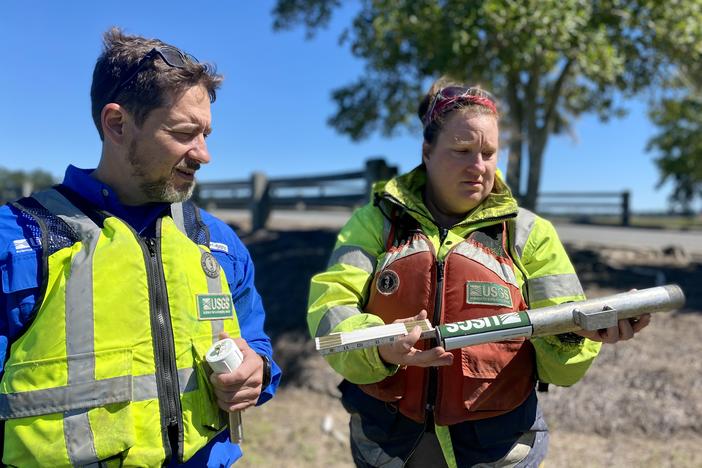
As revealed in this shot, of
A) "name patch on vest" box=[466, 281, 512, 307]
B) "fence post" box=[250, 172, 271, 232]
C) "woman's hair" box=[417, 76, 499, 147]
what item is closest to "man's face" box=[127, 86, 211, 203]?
"woman's hair" box=[417, 76, 499, 147]

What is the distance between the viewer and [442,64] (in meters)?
6.92

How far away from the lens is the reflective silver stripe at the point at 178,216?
1.96 m

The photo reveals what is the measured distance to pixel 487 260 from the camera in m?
2.03

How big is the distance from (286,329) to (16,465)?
524 cm

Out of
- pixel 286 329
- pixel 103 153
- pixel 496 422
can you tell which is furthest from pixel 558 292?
pixel 286 329

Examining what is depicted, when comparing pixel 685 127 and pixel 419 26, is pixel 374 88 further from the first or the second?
pixel 685 127

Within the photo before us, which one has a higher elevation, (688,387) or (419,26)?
(419,26)

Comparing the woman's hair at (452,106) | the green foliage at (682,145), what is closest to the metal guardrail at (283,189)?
the woman's hair at (452,106)

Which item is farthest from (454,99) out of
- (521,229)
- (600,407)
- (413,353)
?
(600,407)

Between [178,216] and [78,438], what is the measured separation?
0.76 m

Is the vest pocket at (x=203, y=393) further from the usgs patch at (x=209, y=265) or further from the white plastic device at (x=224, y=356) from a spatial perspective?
the usgs patch at (x=209, y=265)

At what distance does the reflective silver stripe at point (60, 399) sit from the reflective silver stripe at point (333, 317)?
2.18 feet

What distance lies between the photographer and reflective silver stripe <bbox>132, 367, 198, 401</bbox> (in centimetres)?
168

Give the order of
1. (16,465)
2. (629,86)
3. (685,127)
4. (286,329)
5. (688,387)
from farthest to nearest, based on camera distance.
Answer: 1. (685,127)
2. (629,86)
3. (286,329)
4. (688,387)
5. (16,465)
